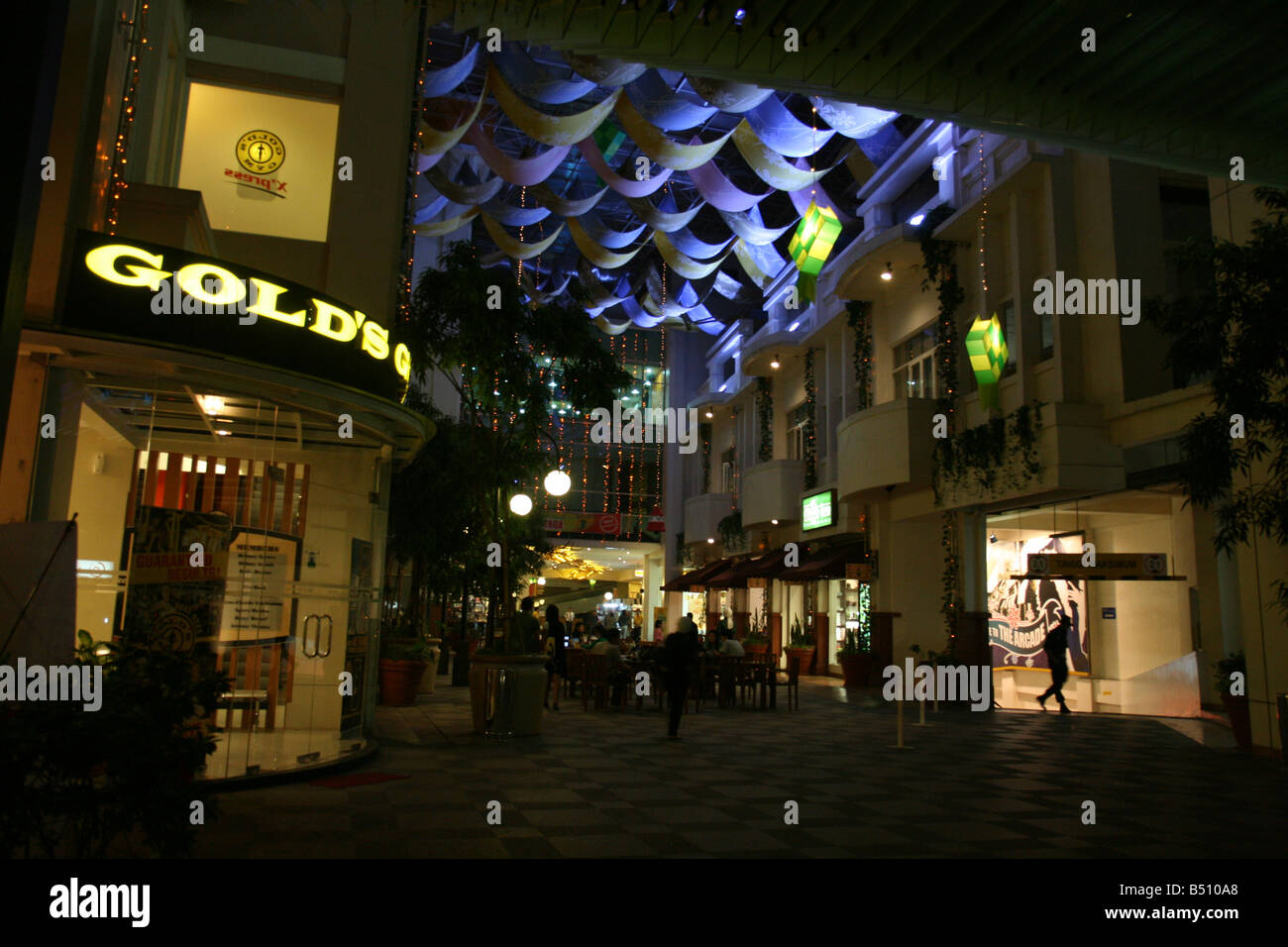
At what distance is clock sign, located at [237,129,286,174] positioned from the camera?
11.7 meters

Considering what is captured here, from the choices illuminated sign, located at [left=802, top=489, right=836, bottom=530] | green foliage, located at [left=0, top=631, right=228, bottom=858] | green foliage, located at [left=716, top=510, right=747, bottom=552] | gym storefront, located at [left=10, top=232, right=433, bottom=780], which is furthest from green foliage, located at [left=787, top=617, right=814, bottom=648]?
green foliage, located at [left=0, top=631, right=228, bottom=858]

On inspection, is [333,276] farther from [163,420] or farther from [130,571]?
[130,571]

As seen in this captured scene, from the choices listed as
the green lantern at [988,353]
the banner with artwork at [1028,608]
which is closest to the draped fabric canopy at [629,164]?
the green lantern at [988,353]

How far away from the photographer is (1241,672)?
1126 cm

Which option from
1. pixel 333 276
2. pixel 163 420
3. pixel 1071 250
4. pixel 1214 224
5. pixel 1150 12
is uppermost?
pixel 1071 250

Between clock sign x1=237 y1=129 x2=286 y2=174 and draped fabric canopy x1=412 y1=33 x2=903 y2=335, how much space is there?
242 centimetres

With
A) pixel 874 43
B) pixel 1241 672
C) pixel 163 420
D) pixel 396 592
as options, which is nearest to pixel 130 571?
pixel 163 420

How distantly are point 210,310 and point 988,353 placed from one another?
11525 millimetres

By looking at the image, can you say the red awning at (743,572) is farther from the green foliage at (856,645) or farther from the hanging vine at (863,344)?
the hanging vine at (863,344)

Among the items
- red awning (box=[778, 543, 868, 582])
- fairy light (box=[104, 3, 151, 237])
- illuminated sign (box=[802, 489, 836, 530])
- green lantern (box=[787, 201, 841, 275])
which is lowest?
red awning (box=[778, 543, 868, 582])

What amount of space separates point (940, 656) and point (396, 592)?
48.3 feet

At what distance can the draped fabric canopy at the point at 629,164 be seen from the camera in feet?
57.8

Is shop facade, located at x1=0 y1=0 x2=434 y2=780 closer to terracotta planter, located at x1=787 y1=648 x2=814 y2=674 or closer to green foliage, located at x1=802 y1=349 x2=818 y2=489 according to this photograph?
green foliage, located at x1=802 y1=349 x2=818 y2=489

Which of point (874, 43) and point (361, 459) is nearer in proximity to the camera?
point (874, 43)
